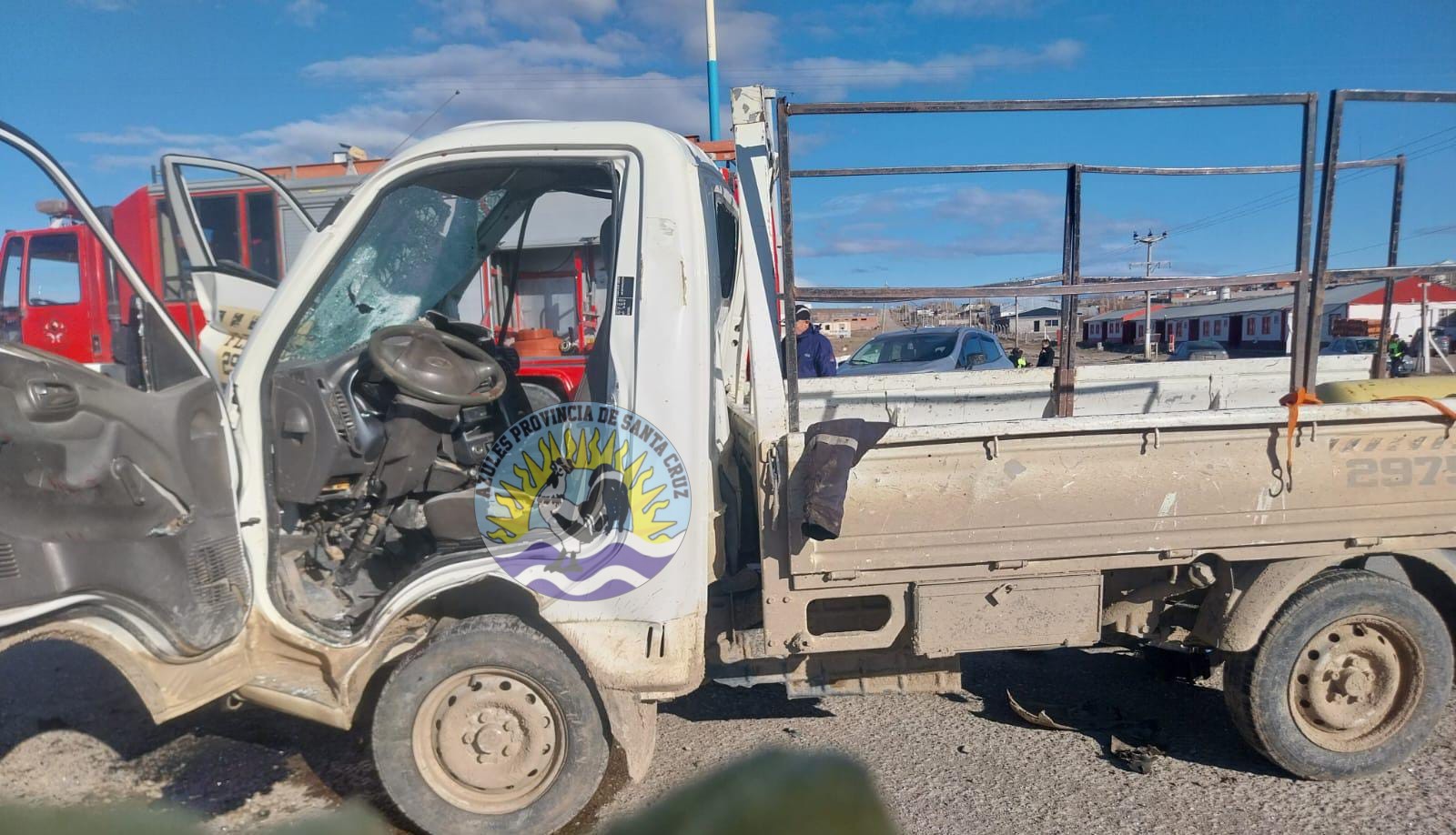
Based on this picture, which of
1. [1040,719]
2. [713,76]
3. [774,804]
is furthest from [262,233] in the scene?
[774,804]

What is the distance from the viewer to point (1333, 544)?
10.6 feet

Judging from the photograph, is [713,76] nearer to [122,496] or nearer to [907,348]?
[907,348]

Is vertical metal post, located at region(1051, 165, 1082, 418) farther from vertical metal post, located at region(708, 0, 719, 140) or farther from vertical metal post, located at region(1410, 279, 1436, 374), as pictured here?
vertical metal post, located at region(708, 0, 719, 140)

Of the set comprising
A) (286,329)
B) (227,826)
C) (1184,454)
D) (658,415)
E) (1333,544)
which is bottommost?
(227,826)

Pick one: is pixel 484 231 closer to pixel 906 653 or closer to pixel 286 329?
pixel 286 329

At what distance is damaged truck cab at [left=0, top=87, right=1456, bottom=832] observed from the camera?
9.73ft

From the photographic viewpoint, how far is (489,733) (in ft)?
10.2

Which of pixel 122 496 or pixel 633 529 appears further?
pixel 633 529

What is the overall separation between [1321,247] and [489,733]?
3607 millimetres

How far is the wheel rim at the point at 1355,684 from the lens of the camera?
336cm

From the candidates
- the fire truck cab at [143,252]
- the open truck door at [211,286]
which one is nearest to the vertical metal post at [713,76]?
the fire truck cab at [143,252]

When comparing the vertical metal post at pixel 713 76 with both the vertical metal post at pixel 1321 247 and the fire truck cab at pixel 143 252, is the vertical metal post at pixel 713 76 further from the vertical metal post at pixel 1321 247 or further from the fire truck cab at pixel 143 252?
the vertical metal post at pixel 1321 247

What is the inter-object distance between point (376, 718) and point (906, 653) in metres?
1.96

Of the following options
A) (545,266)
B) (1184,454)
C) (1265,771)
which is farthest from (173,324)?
(545,266)
